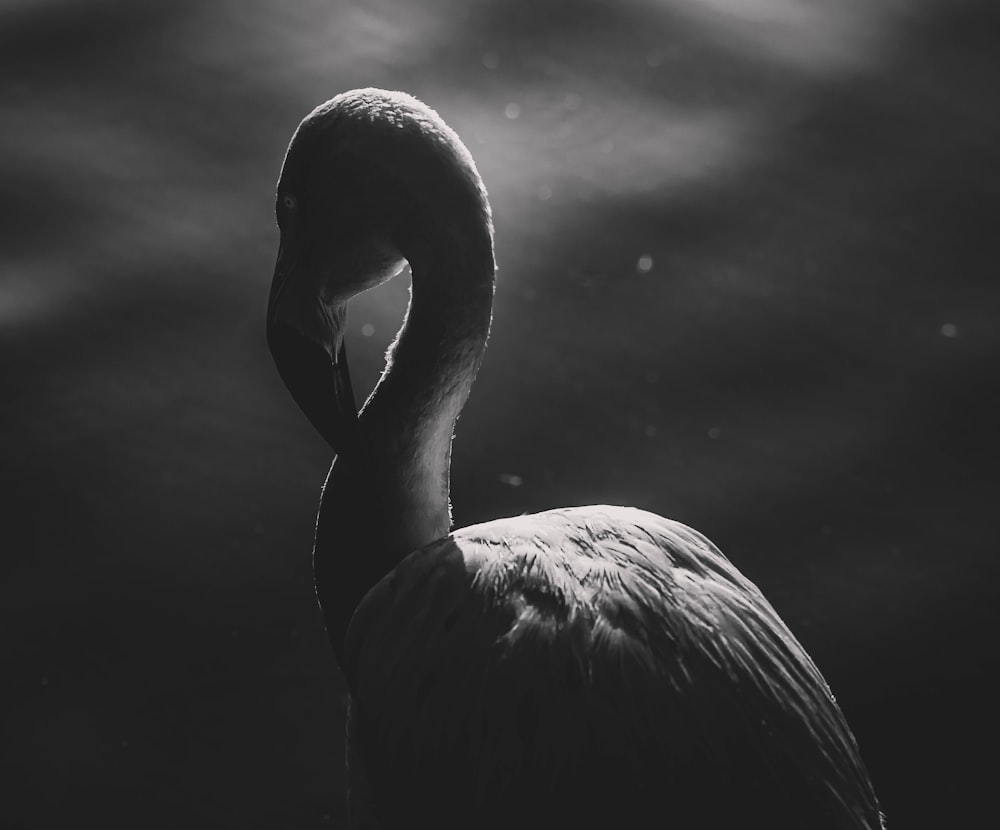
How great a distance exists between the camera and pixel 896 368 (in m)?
3.49

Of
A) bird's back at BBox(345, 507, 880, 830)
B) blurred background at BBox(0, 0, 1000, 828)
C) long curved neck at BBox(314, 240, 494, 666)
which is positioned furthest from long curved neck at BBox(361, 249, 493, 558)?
blurred background at BBox(0, 0, 1000, 828)

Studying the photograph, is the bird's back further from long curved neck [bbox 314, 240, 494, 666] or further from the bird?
long curved neck [bbox 314, 240, 494, 666]

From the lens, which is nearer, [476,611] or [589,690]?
[589,690]

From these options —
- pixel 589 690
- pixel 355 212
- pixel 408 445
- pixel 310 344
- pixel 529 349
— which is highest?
pixel 355 212

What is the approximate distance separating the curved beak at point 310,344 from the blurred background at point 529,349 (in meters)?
0.89

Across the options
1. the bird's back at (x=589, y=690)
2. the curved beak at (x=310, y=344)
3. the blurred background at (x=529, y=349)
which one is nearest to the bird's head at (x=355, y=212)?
the curved beak at (x=310, y=344)

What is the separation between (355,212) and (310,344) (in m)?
0.23

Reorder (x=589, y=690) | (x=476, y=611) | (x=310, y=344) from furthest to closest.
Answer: (x=310, y=344) → (x=476, y=611) → (x=589, y=690)

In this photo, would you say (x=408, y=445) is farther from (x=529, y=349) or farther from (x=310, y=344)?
(x=529, y=349)

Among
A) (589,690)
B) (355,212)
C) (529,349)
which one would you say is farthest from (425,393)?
(529,349)

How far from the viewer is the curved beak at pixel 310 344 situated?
211cm

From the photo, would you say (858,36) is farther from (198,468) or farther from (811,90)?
(198,468)

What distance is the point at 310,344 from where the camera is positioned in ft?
6.98

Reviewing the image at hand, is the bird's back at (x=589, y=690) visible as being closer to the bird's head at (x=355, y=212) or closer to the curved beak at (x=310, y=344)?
the curved beak at (x=310, y=344)
